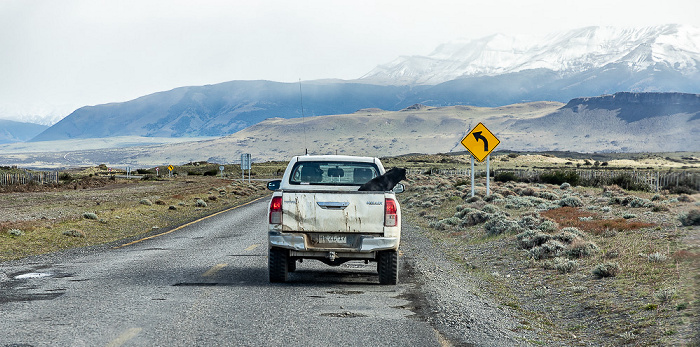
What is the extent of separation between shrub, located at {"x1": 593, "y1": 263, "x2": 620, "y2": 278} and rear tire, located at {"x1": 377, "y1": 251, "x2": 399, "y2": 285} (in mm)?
3119

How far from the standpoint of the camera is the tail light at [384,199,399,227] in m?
9.57

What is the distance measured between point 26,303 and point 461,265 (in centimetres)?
811

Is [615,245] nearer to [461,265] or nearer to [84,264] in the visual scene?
[461,265]

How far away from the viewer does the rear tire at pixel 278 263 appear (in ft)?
32.4

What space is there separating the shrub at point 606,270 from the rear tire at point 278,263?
15.7 ft

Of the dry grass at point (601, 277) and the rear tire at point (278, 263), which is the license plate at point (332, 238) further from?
the dry grass at point (601, 277)

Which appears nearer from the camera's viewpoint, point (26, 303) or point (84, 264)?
point (26, 303)

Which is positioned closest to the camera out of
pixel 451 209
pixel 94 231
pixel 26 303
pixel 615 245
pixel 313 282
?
pixel 26 303

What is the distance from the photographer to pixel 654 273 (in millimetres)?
9352

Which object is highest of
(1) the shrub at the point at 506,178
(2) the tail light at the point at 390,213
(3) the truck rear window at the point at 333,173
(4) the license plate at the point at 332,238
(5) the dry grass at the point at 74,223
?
(3) the truck rear window at the point at 333,173

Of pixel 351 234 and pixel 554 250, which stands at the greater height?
pixel 351 234

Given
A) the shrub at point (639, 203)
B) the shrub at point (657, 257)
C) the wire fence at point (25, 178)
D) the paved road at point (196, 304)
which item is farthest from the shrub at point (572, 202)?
the wire fence at point (25, 178)

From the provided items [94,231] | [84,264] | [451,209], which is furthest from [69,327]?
[451,209]

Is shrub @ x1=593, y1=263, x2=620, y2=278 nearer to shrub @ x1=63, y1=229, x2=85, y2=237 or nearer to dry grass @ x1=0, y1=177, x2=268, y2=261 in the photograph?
dry grass @ x1=0, y1=177, x2=268, y2=261
